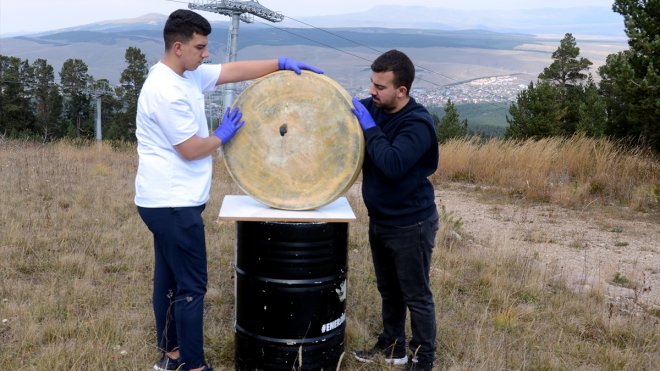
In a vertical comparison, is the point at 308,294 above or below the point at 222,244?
above

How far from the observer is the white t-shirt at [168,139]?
306cm

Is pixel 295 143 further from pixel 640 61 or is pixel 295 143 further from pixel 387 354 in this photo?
pixel 640 61

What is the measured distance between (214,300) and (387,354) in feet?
5.41

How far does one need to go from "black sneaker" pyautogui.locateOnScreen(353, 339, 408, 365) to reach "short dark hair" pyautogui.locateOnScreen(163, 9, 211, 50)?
2.32 metres

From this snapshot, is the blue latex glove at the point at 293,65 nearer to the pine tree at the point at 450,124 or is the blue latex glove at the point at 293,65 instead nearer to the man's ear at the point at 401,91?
the man's ear at the point at 401,91

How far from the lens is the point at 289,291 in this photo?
3.39 m

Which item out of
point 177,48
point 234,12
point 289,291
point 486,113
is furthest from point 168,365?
point 486,113

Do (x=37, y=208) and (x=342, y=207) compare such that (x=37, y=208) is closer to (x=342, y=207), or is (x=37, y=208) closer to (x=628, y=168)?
(x=342, y=207)

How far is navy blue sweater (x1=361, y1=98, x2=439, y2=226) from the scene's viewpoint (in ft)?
10.6

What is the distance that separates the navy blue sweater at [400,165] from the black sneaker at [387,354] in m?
0.97

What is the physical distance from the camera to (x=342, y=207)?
12.0ft

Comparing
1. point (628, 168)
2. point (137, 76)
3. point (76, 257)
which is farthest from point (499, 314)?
point (137, 76)

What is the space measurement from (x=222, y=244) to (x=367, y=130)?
11.7 feet

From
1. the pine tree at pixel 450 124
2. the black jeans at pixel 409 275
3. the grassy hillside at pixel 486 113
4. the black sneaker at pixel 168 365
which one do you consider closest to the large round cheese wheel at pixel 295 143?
the black jeans at pixel 409 275
